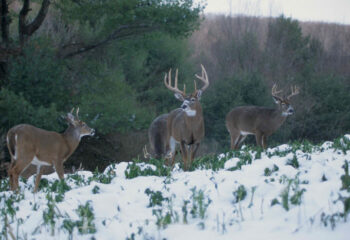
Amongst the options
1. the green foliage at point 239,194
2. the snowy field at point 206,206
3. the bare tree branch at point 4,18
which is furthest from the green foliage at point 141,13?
the green foliage at point 239,194

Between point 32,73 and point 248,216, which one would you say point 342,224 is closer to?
point 248,216

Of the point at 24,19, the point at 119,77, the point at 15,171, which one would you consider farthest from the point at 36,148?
the point at 119,77

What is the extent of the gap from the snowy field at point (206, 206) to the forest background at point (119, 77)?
427 cm

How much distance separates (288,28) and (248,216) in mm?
33177

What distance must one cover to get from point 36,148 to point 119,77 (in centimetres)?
1228

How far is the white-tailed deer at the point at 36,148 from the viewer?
28.7 ft

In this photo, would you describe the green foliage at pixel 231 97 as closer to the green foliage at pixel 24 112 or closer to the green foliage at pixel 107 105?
the green foliage at pixel 107 105

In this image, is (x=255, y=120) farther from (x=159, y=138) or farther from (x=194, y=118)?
(x=194, y=118)

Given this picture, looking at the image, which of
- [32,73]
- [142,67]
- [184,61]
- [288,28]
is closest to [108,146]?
[32,73]

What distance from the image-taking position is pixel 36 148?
9266 millimetres

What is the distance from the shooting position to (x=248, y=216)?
16.1ft

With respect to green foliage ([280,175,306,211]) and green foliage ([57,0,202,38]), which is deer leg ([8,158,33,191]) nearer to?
green foliage ([280,175,306,211])

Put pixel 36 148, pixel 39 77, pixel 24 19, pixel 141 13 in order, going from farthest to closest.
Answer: pixel 24 19 → pixel 141 13 → pixel 39 77 → pixel 36 148

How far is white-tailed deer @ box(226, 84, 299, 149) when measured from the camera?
47.4ft
